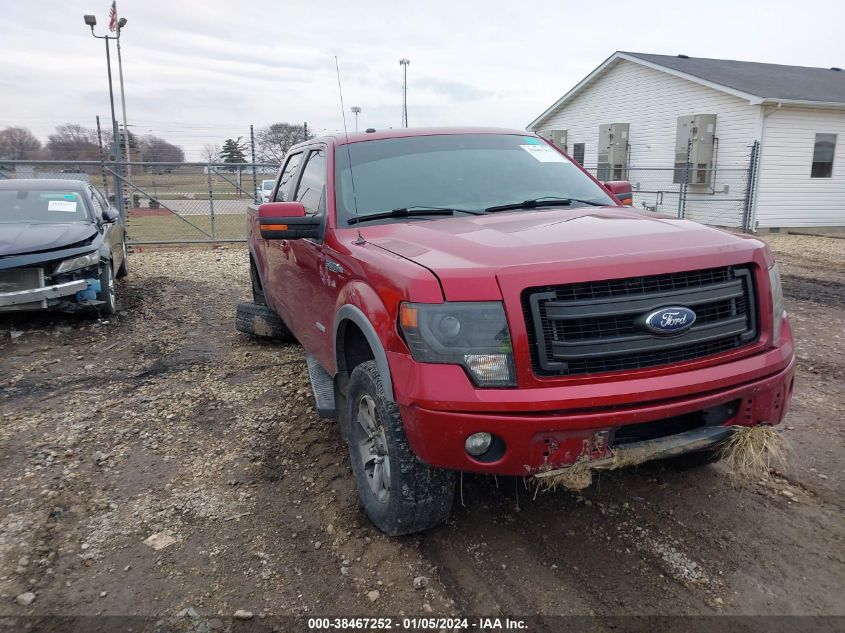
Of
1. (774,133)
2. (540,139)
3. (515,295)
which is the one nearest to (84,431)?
(515,295)

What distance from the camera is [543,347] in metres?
2.38

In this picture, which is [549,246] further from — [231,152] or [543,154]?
[231,152]

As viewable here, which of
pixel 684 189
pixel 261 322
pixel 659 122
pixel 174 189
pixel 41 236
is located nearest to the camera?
pixel 261 322

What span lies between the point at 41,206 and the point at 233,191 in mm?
11570

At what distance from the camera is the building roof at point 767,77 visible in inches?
684

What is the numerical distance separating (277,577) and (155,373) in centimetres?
340

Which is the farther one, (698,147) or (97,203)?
(698,147)

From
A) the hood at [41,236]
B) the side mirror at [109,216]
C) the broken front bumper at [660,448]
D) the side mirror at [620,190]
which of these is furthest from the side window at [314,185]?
the side mirror at [109,216]

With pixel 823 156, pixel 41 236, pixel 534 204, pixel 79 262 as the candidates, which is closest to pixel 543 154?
pixel 534 204

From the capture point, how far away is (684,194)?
58.5 feet

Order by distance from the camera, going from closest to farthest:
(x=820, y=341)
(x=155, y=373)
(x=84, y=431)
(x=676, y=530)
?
(x=676, y=530)
(x=84, y=431)
(x=155, y=373)
(x=820, y=341)

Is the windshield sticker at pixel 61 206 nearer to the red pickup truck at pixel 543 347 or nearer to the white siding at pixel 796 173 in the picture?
the red pickup truck at pixel 543 347

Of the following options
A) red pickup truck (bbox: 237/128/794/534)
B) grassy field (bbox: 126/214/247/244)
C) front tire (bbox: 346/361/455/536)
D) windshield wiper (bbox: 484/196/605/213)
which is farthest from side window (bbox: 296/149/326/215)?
grassy field (bbox: 126/214/247/244)

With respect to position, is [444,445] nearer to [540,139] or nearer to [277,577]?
[277,577]
